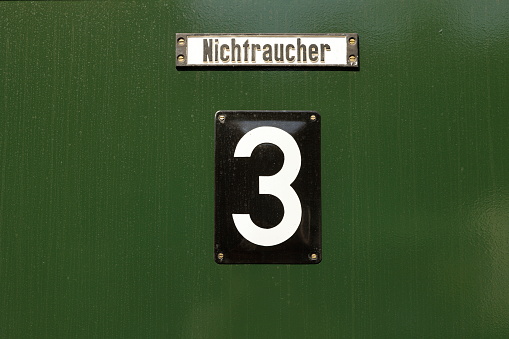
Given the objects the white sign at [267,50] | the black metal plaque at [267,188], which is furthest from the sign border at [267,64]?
the black metal plaque at [267,188]

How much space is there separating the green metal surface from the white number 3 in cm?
8

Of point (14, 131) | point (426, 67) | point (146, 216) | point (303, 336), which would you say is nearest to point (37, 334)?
point (146, 216)

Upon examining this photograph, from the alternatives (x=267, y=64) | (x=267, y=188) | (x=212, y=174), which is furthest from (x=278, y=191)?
(x=267, y=64)

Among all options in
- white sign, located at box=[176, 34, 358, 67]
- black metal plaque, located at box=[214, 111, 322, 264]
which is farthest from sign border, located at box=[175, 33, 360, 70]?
black metal plaque, located at box=[214, 111, 322, 264]

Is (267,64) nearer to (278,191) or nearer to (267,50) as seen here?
(267,50)

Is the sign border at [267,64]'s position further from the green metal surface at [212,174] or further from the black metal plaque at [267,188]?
the black metal plaque at [267,188]

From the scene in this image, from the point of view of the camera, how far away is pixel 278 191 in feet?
3.67

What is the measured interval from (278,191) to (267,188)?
1.3 inches

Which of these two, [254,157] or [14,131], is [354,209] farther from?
[14,131]

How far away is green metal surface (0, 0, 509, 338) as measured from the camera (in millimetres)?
1105

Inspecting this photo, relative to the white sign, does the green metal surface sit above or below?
below

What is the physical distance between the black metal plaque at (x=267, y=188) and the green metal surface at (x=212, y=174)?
32 mm

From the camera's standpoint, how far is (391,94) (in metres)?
1.14

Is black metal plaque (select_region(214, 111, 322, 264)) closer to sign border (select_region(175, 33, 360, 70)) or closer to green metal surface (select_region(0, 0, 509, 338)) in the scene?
green metal surface (select_region(0, 0, 509, 338))
